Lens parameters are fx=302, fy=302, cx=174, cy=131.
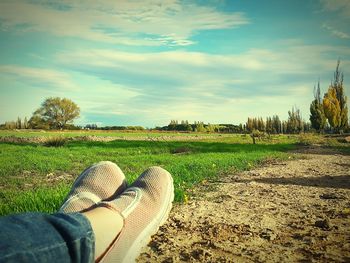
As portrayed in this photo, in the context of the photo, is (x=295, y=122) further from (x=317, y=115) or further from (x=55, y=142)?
(x=55, y=142)

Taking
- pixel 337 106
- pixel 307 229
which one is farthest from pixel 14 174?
pixel 337 106

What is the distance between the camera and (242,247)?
2162 millimetres

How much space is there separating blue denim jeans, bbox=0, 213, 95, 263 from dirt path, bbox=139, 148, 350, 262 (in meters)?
0.86

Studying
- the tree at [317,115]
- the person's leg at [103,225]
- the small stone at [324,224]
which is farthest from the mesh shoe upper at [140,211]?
the tree at [317,115]

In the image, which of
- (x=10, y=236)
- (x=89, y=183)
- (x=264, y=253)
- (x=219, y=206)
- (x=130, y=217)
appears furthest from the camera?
(x=219, y=206)

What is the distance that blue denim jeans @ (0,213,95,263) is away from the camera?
106cm

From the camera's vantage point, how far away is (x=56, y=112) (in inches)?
3130

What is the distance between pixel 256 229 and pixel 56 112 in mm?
83504

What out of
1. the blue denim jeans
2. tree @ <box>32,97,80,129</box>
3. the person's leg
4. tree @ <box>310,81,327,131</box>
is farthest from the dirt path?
tree @ <box>32,97,80,129</box>

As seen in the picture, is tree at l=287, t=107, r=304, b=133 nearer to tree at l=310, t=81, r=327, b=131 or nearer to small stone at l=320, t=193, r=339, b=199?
tree at l=310, t=81, r=327, b=131

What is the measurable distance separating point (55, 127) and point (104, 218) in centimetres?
8417

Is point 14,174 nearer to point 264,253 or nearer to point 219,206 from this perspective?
point 219,206

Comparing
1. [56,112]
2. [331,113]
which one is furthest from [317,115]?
[56,112]

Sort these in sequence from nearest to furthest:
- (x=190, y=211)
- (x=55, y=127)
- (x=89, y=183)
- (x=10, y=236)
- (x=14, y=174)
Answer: (x=10, y=236)
(x=89, y=183)
(x=190, y=211)
(x=14, y=174)
(x=55, y=127)
